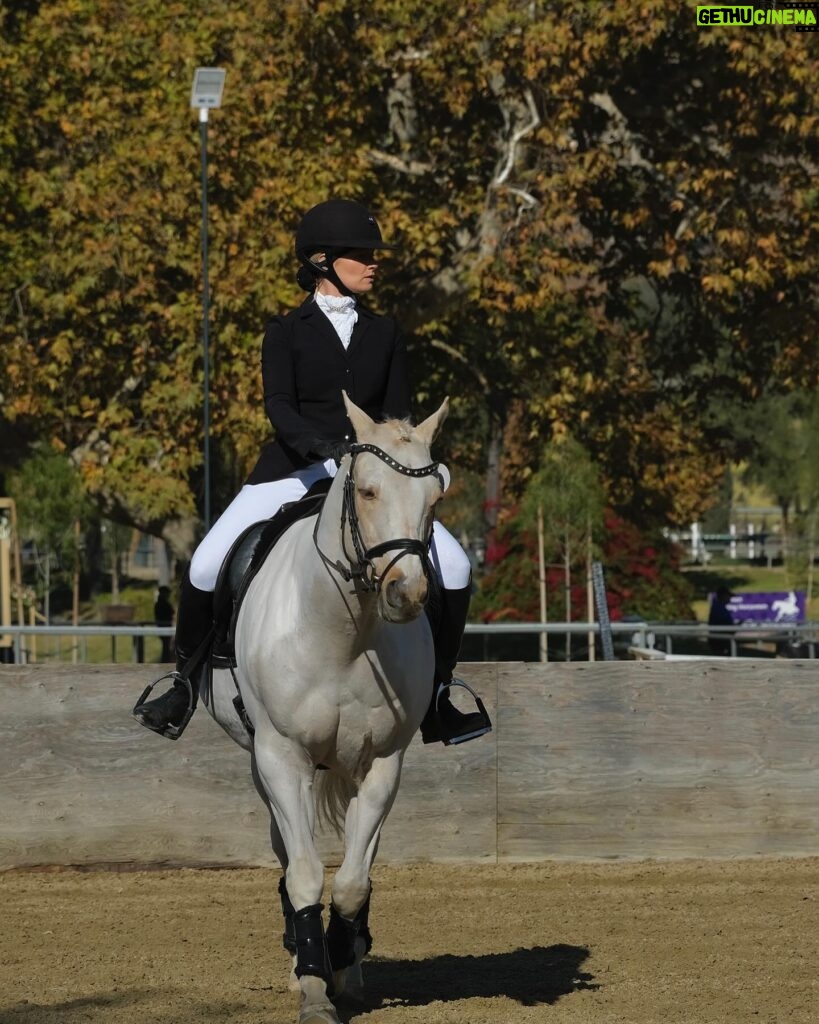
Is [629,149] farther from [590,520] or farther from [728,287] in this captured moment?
[590,520]

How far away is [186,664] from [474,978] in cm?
188

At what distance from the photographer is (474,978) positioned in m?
7.46

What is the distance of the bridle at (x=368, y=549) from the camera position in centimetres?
534

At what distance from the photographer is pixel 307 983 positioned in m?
6.24

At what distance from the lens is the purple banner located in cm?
2880

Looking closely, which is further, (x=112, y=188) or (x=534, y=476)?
(x=534, y=476)

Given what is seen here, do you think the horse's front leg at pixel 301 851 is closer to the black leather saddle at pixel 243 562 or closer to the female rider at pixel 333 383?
the black leather saddle at pixel 243 562

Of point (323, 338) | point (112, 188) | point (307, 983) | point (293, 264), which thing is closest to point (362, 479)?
point (323, 338)

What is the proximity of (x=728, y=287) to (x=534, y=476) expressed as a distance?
195 inches

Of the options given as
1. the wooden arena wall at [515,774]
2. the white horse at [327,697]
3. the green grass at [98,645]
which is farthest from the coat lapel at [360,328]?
the green grass at [98,645]

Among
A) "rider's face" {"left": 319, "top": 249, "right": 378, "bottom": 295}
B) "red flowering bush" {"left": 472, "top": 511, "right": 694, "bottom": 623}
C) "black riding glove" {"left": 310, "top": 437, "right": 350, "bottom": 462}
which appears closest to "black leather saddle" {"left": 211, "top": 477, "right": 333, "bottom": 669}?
"black riding glove" {"left": 310, "top": 437, "right": 350, "bottom": 462}

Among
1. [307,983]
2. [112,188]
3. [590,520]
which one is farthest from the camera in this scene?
[590,520]

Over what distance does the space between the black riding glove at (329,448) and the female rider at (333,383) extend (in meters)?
0.33

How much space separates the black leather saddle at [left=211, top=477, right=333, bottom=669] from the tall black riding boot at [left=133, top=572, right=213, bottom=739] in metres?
0.11
